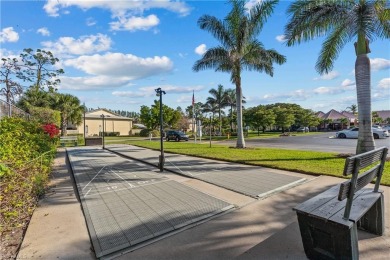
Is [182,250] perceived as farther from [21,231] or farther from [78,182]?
[78,182]

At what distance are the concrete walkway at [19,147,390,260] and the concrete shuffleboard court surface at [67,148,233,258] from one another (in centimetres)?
20

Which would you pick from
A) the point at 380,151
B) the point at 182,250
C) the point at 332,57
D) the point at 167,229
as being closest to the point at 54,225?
the point at 167,229

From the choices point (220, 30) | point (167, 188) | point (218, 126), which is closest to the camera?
point (167, 188)

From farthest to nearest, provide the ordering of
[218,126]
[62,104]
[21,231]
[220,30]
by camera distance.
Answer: [218,126] < [62,104] < [220,30] < [21,231]

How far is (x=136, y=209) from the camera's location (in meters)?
4.90

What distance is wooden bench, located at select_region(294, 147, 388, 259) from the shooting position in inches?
103

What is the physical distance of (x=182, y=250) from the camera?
3.29 m

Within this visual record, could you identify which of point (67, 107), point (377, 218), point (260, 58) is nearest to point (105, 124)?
point (67, 107)

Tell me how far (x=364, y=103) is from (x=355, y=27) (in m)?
3.11

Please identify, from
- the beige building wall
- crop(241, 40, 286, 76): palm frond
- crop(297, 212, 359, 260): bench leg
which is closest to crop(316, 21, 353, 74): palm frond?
crop(241, 40, 286, 76): palm frond

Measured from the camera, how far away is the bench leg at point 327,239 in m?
2.63

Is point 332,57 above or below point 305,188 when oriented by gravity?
above

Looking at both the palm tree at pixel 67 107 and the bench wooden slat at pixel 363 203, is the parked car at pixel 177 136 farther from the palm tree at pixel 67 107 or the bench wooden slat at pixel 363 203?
the bench wooden slat at pixel 363 203

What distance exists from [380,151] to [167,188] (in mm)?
4741
